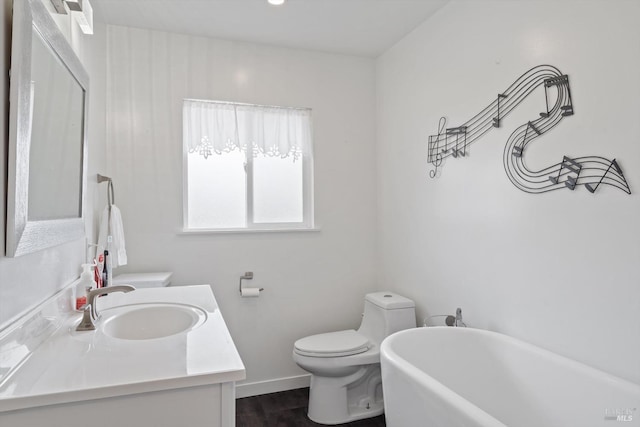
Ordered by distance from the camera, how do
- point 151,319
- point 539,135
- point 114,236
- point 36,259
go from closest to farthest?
1. point 36,259
2. point 151,319
3. point 539,135
4. point 114,236

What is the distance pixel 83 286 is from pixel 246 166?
1.49 metres

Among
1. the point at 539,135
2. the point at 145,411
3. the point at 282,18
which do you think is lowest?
the point at 145,411

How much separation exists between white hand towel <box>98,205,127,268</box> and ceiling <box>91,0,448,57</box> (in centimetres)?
A: 124

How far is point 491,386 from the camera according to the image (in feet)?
6.15

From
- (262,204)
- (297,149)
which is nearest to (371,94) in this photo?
(297,149)

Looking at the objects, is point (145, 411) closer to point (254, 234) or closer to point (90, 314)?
point (90, 314)

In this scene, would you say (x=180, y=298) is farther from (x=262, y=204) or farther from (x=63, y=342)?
(x=262, y=204)

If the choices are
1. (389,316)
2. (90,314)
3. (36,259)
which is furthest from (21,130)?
(389,316)

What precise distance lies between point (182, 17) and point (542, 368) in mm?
2793

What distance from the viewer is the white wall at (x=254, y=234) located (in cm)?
264

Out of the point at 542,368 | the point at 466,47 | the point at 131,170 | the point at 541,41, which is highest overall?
the point at 466,47

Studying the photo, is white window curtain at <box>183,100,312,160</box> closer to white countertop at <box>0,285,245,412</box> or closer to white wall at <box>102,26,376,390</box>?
white wall at <box>102,26,376,390</box>

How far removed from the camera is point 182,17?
98.6 inches

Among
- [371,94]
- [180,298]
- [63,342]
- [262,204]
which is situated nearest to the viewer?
[63,342]
